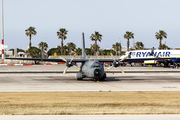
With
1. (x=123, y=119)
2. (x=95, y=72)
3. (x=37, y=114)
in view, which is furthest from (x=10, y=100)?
(x=95, y=72)

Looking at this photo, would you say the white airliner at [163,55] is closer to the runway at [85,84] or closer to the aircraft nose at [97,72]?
the runway at [85,84]

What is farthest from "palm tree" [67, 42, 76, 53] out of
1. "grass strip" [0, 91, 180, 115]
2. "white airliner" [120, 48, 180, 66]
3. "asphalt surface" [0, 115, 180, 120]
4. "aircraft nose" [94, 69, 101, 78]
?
"asphalt surface" [0, 115, 180, 120]

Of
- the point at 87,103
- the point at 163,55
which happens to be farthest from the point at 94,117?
the point at 163,55

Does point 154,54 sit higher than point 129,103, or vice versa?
point 154,54

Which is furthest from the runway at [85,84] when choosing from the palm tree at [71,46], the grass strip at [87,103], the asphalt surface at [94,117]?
the palm tree at [71,46]

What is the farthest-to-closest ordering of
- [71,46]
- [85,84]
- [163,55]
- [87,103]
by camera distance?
[71,46] < [163,55] < [85,84] < [87,103]

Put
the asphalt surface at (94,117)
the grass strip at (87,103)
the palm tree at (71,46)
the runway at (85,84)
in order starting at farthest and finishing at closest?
the palm tree at (71,46) → the runway at (85,84) → the grass strip at (87,103) → the asphalt surface at (94,117)

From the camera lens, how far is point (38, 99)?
19.3 meters

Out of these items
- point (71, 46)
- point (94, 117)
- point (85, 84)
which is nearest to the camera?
point (94, 117)

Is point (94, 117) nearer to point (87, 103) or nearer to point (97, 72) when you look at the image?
point (87, 103)

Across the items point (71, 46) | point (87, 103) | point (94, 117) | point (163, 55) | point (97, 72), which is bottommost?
point (87, 103)

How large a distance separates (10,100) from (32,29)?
100 meters

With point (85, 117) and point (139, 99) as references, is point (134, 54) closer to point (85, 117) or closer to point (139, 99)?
point (139, 99)

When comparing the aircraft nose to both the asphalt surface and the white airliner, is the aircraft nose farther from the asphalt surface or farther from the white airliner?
the white airliner
